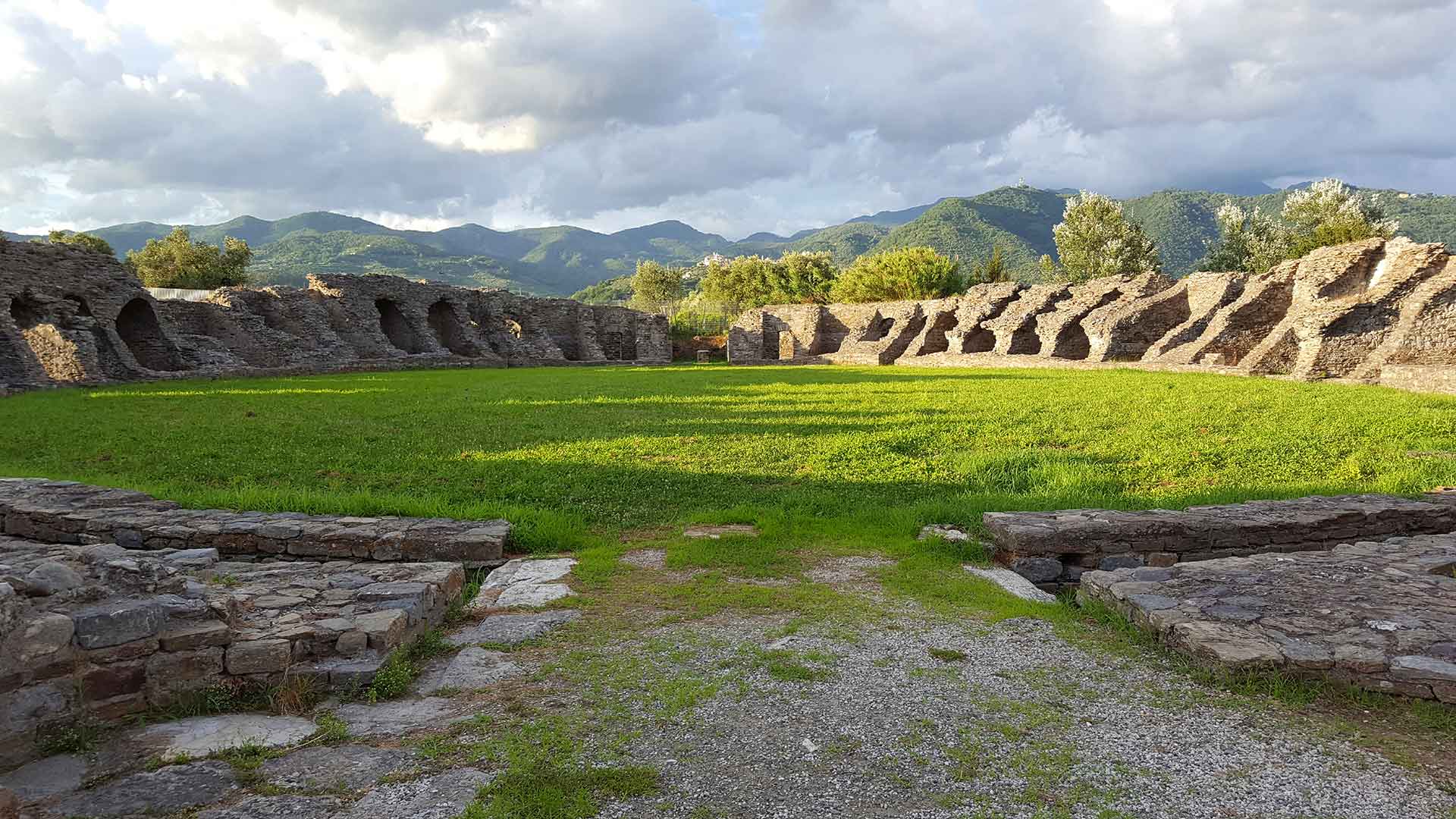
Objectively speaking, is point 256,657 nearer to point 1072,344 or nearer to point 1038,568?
point 1038,568

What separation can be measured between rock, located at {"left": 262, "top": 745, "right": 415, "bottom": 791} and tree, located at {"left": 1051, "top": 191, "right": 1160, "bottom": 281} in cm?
5736

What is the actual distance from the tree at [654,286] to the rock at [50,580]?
2677 inches

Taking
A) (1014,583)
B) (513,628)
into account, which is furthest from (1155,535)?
(513,628)

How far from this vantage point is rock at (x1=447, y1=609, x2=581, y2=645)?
457cm

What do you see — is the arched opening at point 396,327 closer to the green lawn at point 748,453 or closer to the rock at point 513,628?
the green lawn at point 748,453

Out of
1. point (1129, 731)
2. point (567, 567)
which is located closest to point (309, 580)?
point (567, 567)

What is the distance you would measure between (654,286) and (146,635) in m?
70.7

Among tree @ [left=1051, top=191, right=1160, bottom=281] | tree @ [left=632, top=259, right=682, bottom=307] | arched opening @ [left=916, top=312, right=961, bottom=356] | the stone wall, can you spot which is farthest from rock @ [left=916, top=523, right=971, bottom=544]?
tree @ [left=632, top=259, right=682, bottom=307]

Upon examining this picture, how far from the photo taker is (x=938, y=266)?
5312 centimetres

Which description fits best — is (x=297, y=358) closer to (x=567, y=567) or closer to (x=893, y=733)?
(x=567, y=567)

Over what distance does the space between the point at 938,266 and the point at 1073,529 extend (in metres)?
49.4

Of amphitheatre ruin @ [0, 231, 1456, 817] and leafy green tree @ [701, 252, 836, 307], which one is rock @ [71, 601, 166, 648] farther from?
leafy green tree @ [701, 252, 836, 307]

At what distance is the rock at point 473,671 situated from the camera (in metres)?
3.94

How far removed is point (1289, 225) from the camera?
51125mm
